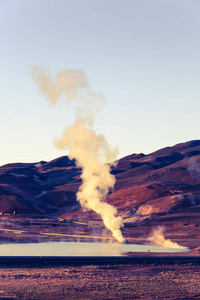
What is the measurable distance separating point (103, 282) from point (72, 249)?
26.1m

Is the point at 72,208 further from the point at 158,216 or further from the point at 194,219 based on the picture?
the point at 194,219

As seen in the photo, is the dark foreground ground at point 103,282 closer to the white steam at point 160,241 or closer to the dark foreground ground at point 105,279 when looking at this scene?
the dark foreground ground at point 105,279

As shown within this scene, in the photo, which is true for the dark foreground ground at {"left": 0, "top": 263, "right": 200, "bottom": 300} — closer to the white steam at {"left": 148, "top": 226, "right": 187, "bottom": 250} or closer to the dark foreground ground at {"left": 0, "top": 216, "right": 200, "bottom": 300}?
the dark foreground ground at {"left": 0, "top": 216, "right": 200, "bottom": 300}

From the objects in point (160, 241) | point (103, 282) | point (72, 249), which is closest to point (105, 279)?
point (103, 282)

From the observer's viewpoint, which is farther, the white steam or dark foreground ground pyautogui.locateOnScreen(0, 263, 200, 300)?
the white steam

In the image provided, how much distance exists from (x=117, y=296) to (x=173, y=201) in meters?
113

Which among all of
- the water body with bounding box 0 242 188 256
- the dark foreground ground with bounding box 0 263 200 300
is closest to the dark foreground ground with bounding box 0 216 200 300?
the dark foreground ground with bounding box 0 263 200 300

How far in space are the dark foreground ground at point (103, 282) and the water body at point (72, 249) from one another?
1222 centimetres

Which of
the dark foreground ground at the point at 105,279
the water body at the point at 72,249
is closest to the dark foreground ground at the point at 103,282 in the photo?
the dark foreground ground at the point at 105,279

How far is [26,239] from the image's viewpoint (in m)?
92.1

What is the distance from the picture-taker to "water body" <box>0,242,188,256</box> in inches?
2749

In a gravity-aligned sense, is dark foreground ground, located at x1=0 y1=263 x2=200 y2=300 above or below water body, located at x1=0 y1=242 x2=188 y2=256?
below

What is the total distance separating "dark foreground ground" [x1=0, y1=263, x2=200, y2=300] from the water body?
40.1ft

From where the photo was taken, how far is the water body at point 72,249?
6981cm
